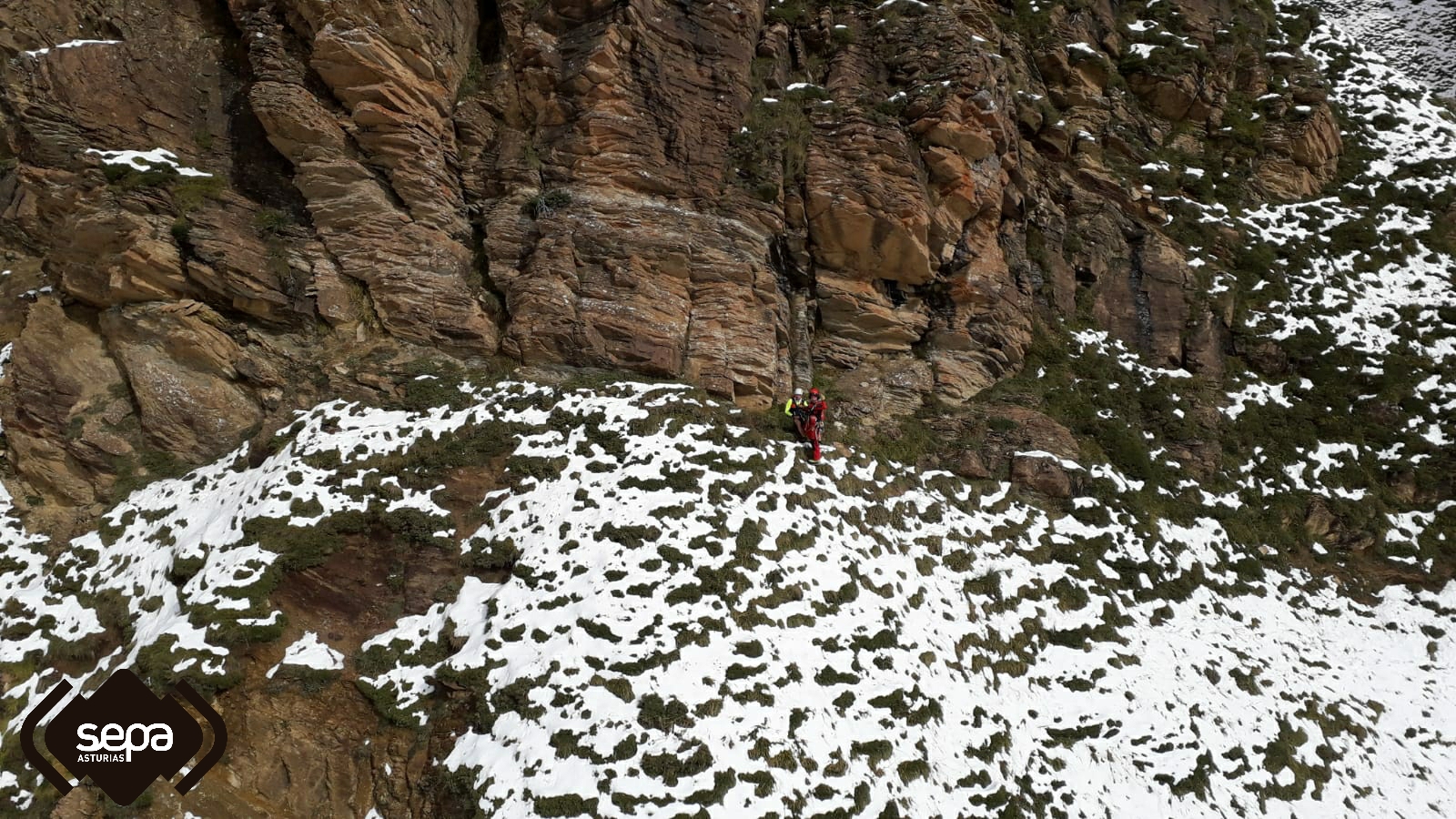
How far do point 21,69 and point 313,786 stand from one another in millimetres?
15871

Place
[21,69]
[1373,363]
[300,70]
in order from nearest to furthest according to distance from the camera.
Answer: [21,69] < [300,70] < [1373,363]

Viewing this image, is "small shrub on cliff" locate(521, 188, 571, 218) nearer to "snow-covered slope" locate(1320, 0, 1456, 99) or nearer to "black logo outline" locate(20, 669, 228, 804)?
"black logo outline" locate(20, 669, 228, 804)

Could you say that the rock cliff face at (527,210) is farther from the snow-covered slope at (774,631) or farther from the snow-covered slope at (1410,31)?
the snow-covered slope at (1410,31)

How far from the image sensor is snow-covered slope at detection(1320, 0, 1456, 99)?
34.7m

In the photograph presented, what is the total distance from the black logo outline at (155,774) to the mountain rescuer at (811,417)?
1104cm

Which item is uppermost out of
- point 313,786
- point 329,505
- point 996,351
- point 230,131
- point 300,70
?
point 300,70

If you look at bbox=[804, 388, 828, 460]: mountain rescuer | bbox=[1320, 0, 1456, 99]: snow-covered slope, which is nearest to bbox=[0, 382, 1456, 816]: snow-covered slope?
bbox=[804, 388, 828, 460]: mountain rescuer

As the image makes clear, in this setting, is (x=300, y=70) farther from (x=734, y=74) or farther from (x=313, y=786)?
(x=313, y=786)

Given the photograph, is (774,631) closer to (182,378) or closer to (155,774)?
(155,774)

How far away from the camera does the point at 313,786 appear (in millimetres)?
9648

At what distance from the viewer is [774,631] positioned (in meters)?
11.1

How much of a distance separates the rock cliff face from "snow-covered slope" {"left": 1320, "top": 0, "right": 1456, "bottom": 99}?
26.1 m

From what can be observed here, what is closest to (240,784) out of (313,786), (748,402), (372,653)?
(313,786)

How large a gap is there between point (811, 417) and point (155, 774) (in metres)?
12.1
